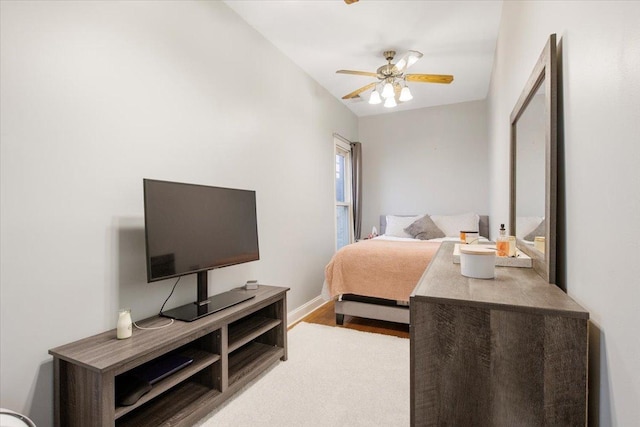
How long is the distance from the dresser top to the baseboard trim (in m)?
2.22

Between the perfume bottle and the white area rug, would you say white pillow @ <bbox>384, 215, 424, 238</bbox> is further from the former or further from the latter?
the perfume bottle

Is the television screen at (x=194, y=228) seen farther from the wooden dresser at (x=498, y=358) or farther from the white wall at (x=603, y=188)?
the white wall at (x=603, y=188)

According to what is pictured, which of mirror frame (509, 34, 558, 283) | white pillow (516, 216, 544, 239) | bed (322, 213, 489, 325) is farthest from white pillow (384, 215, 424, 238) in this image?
mirror frame (509, 34, 558, 283)

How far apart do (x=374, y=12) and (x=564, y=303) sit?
258 centimetres

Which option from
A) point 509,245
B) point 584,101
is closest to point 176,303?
point 509,245

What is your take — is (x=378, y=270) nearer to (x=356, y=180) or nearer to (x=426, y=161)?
(x=356, y=180)

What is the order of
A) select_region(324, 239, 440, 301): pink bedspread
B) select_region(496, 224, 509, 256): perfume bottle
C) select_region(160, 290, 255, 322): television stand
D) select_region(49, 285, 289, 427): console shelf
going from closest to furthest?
select_region(49, 285, 289, 427): console shelf < select_region(496, 224, 509, 256): perfume bottle < select_region(160, 290, 255, 322): television stand < select_region(324, 239, 440, 301): pink bedspread

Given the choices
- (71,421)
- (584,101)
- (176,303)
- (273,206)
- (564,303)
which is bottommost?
(71,421)

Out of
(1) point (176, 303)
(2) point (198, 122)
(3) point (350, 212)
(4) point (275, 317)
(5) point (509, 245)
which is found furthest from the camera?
(3) point (350, 212)

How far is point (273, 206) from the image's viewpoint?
9.73 feet

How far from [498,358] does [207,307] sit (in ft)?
5.28

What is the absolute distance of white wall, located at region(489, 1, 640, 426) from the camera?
0.62 m

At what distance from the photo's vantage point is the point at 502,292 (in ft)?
3.12

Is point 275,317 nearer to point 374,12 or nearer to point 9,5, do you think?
point 9,5
